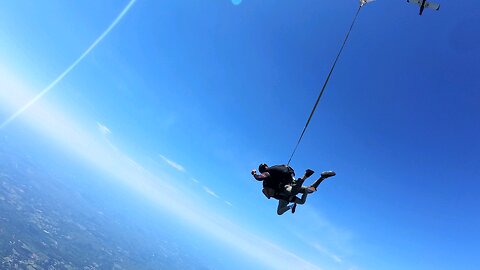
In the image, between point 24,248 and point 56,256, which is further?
point 56,256

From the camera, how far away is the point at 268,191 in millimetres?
10656

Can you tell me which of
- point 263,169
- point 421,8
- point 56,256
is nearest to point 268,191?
point 263,169

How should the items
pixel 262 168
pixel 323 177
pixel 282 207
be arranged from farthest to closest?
pixel 282 207, pixel 262 168, pixel 323 177

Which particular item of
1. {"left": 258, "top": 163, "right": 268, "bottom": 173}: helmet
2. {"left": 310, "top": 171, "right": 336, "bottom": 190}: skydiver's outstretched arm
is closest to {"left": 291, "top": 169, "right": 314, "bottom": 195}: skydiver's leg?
{"left": 310, "top": 171, "right": 336, "bottom": 190}: skydiver's outstretched arm

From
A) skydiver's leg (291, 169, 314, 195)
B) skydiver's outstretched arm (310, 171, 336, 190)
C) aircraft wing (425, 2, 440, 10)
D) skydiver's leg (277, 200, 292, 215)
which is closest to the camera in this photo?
skydiver's outstretched arm (310, 171, 336, 190)

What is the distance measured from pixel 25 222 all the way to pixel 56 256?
38.3 m

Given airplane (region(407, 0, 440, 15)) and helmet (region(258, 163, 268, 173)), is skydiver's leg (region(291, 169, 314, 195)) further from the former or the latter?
airplane (region(407, 0, 440, 15))

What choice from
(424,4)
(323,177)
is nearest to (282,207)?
(323,177)

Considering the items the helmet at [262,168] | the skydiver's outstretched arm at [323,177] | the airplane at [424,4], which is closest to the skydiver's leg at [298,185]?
the skydiver's outstretched arm at [323,177]

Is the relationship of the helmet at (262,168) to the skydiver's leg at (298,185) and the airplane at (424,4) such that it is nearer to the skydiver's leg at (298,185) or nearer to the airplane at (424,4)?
the skydiver's leg at (298,185)

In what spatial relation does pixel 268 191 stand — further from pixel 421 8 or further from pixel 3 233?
pixel 3 233

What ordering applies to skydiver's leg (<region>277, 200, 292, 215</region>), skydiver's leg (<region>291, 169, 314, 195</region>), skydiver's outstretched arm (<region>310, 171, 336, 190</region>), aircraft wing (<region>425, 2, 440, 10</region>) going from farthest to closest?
skydiver's leg (<region>277, 200, 292, 215</region>) → aircraft wing (<region>425, 2, 440, 10</region>) → skydiver's leg (<region>291, 169, 314, 195</region>) → skydiver's outstretched arm (<region>310, 171, 336, 190</region>)

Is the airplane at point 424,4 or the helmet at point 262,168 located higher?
the airplane at point 424,4

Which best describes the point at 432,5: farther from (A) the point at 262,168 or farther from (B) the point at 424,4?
(A) the point at 262,168
